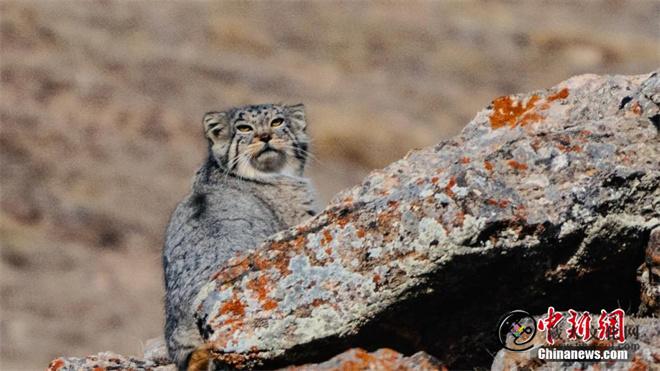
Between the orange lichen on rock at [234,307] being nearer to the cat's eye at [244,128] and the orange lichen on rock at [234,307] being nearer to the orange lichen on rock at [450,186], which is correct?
the orange lichen on rock at [450,186]

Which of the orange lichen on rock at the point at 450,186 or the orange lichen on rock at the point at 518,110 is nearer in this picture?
the orange lichen on rock at the point at 450,186

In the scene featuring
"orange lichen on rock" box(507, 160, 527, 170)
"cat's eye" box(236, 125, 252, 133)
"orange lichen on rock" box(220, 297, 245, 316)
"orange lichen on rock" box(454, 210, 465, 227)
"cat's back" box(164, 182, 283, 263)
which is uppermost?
"cat's eye" box(236, 125, 252, 133)

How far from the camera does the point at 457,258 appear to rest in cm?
807

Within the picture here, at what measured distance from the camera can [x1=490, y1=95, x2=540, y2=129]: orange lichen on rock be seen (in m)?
10.4

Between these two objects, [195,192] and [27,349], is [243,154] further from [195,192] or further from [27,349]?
[27,349]

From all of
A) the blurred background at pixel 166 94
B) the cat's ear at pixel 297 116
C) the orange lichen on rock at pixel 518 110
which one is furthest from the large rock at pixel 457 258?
the blurred background at pixel 166 94

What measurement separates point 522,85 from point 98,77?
49.9ft

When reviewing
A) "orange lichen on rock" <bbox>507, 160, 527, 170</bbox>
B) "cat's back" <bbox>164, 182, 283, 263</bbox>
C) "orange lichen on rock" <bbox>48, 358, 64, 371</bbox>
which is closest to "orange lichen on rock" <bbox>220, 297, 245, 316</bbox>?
"cat's back" <bbox>164, 182, 283, 263</bbox>

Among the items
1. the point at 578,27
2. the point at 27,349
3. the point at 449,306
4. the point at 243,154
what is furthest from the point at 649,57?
the point at 449,306

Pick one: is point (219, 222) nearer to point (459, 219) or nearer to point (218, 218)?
point (218, 218)

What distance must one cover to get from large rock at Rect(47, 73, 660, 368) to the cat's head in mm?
3297

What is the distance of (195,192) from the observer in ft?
37.7

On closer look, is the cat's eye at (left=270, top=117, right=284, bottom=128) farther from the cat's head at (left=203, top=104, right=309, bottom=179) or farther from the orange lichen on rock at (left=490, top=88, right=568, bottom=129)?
the orange lichen on rock at (left=490, top=88, right=568, bottom=129)

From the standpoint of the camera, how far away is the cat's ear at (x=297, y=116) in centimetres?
1253
